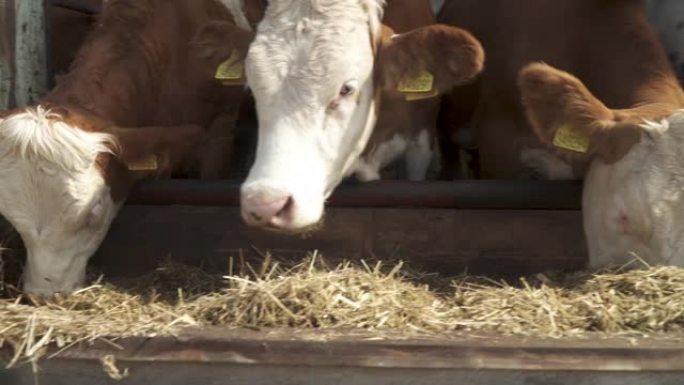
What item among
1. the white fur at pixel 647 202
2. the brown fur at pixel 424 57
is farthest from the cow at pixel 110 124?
the white fur at pixel 647 202

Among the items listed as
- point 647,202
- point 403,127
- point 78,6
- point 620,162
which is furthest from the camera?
point 78,6

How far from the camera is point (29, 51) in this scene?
441 cm

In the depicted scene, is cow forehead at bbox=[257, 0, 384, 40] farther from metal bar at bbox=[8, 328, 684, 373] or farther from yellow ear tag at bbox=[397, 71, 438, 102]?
metal bar at bbox=[8, 328, 684, 373]

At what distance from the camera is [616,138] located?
11.6ft

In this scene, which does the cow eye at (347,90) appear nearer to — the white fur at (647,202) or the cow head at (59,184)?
the cow head at (59,184)

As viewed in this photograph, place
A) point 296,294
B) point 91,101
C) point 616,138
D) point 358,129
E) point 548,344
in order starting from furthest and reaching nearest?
point 91,101 → point 358,129 → point 616,138 → point 296,294 → point 548,344

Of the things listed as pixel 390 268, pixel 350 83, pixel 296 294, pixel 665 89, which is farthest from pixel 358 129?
pixel 665 89

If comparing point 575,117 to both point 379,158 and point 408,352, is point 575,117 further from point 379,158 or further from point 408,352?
point 408,352

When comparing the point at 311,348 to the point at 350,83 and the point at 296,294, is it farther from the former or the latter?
the point at 350,83

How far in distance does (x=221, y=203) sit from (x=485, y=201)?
3.07 ft

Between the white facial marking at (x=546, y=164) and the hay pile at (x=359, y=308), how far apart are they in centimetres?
91

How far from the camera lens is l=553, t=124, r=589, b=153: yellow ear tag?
12.0ft

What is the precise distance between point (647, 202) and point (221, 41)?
1.64 meters

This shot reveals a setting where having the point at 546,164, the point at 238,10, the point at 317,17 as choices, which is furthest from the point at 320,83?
the point at 238,10
